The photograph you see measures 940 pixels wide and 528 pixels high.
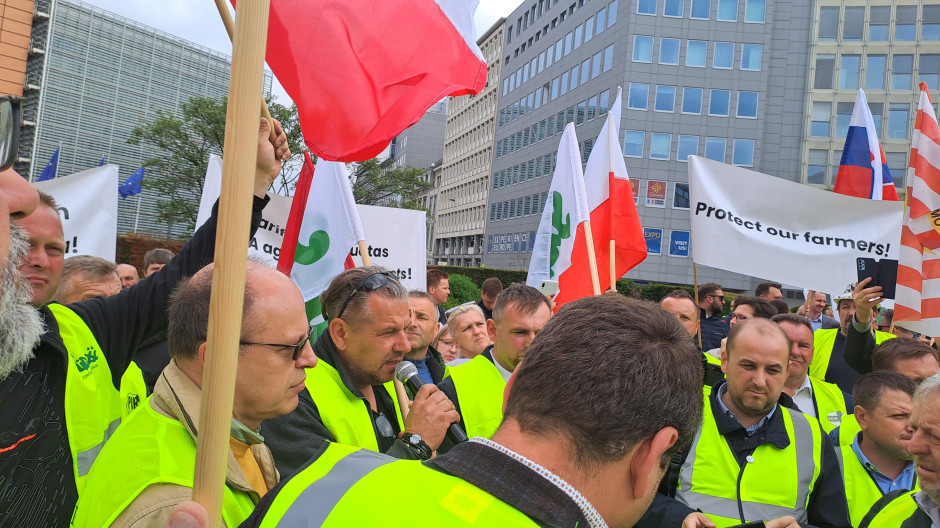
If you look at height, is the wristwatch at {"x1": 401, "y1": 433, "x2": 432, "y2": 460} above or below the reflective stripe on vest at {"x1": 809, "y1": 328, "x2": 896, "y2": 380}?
below

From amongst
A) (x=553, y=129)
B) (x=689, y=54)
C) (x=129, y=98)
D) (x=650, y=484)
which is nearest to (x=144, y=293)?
(x=650, y=484)

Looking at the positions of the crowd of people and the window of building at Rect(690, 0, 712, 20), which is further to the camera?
the window of building at Rect(690, 0, 712, 20)

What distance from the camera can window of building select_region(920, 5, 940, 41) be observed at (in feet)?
135

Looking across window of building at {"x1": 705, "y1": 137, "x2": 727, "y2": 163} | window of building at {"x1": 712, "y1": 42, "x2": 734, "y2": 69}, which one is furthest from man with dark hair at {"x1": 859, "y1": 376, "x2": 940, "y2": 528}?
window of building at {"x1": 712, "y1": 42, "x2": 734, "y2": 69}

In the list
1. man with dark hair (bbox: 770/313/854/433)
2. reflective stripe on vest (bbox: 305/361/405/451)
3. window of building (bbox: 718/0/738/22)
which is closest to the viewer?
reflective stripe on vest (bbox: 305/361/405/451)

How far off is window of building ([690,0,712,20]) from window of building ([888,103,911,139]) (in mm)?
12236

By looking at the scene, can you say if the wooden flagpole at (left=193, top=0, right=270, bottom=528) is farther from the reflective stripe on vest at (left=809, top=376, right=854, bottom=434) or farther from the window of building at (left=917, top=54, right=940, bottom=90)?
the window of building at (left=917, top=54, right=940, bottom=90)

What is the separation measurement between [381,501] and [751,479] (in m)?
2.48

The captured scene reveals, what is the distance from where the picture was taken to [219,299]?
57.8 inches

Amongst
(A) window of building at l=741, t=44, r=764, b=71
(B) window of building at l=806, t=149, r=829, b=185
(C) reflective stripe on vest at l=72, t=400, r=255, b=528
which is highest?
(A) window of building at l=741, t=44, r=764, b=71

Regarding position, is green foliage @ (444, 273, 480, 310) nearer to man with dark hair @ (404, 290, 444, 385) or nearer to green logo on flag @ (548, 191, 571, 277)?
green logo on flag @ (548, 191, 571, 277)

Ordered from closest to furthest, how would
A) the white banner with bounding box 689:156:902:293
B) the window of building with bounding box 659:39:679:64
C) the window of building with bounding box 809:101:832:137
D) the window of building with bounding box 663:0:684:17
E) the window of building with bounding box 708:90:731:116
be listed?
the white banner with bounding box 689:156:902:293, the window of building with bounding box 809:101:832:137, the window of building with bounding box 708:90:731:116, the window of building with bounding box 659:39:679:64, the window of building with bounding box 663:0:684:17

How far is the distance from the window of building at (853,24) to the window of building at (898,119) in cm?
495

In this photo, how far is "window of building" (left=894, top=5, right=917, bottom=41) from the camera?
41.3m
